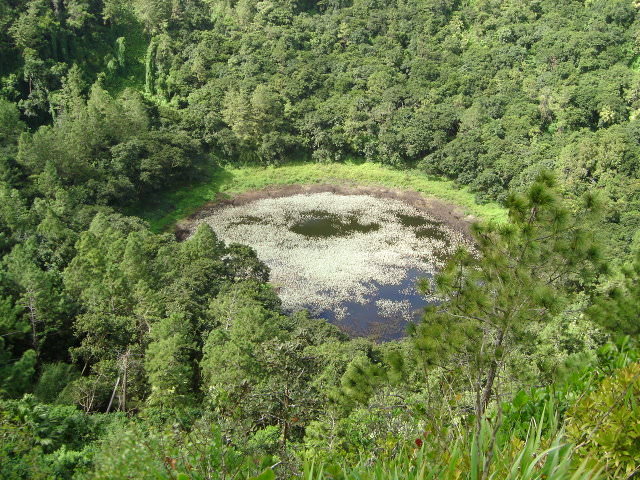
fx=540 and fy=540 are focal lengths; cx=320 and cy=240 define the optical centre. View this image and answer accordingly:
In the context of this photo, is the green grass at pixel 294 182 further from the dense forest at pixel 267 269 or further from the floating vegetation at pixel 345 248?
the floating vegetation at pixel 345 248

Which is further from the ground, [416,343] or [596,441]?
[596,441]

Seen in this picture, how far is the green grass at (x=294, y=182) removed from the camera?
34.4 meters

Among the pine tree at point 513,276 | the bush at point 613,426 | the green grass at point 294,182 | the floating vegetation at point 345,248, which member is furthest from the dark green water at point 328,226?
the bush at point 613,426

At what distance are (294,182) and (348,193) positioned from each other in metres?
4.15

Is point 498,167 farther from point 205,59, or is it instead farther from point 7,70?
point 7,70

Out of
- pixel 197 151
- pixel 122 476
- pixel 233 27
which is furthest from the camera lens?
pixel 233 27

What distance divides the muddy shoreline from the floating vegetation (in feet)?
1.95

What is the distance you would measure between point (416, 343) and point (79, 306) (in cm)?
1403

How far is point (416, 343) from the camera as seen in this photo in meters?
8.65

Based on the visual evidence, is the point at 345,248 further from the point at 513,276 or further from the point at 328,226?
the point at 513,276

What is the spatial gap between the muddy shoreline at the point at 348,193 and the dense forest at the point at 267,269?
108 inches

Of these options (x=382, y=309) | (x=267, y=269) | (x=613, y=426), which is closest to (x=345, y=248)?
(x=382, y=309)

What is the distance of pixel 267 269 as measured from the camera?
24812 mm

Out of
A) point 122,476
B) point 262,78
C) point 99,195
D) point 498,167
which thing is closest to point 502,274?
point 122,476
